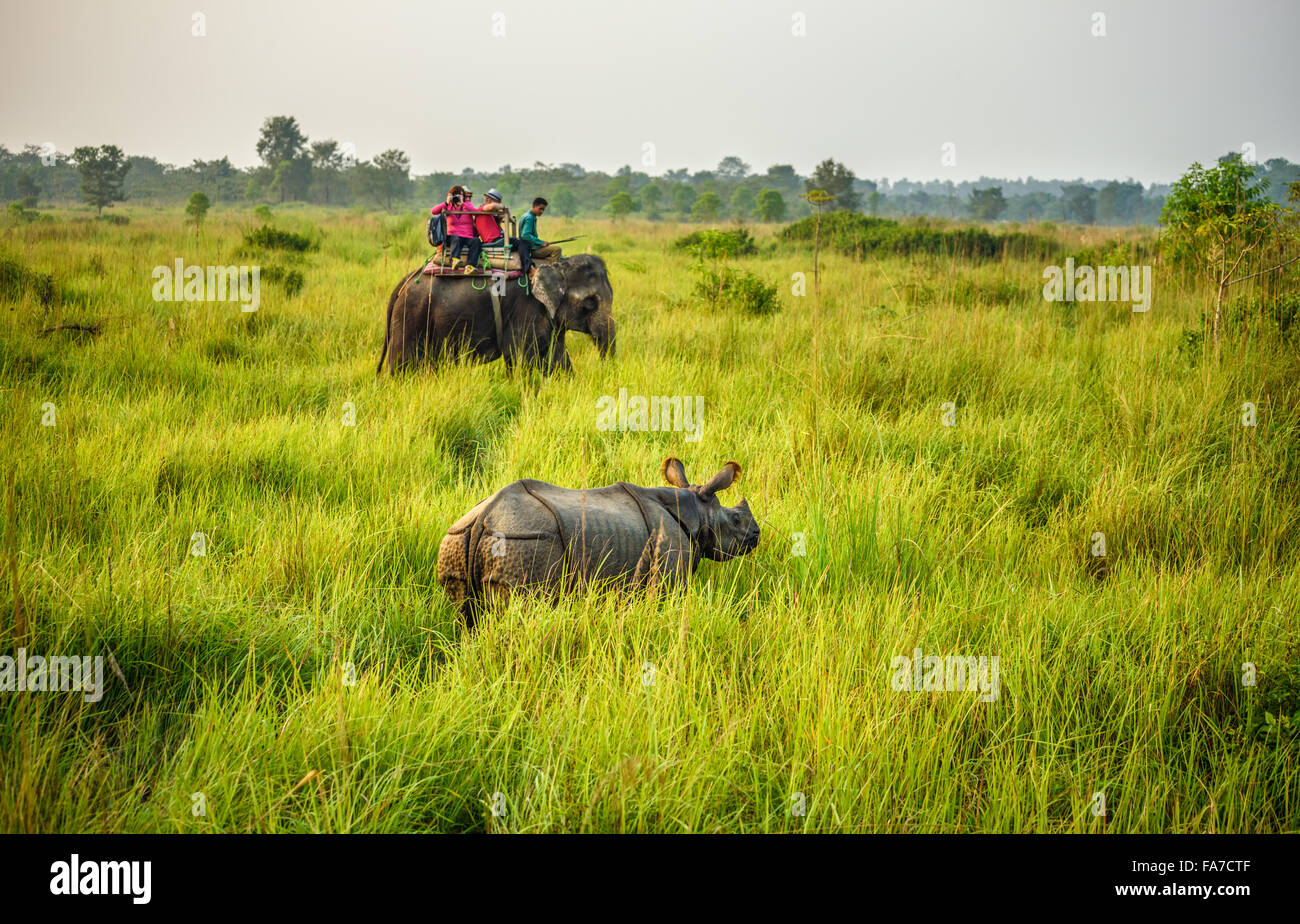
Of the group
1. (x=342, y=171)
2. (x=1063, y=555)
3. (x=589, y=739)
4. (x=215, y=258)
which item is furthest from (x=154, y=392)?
(x=342, y=171)

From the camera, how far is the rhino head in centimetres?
369

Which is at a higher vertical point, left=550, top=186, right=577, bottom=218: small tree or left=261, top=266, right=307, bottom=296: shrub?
left=550, top=186, right=577, bottom=218: small tree

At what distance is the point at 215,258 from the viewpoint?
13.6 m

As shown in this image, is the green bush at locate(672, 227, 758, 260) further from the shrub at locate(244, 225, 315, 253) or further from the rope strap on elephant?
the shrub at locate(244, 225, 315, 253)

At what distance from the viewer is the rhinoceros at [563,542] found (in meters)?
3.10

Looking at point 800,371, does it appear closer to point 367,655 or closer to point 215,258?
point 367,655

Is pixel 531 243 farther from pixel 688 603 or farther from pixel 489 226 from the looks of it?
pixel 688 603

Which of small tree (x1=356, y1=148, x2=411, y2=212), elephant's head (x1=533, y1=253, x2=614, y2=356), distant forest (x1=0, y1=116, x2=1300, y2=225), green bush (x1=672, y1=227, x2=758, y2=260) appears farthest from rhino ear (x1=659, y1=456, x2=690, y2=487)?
small tree (x1=356, y1=148, x2=411, y2=212)

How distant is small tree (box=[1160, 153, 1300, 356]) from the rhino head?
4807 mm

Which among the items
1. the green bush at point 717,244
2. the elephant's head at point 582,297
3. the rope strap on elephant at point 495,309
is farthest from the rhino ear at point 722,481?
the green bush at point 717,244

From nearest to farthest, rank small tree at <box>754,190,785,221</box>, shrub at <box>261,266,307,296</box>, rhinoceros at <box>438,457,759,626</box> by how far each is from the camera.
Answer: rhinoceros at <box>438,457,759,626</box>, shrub at <box>261,266,307,296</box>, small tree at <box>754,190,785,221</box>

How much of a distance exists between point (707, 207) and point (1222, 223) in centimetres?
3669

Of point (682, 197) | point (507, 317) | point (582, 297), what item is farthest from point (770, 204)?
point (507, 317)

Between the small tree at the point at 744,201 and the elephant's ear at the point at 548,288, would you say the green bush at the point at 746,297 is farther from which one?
the small tree at the point at 744,201
